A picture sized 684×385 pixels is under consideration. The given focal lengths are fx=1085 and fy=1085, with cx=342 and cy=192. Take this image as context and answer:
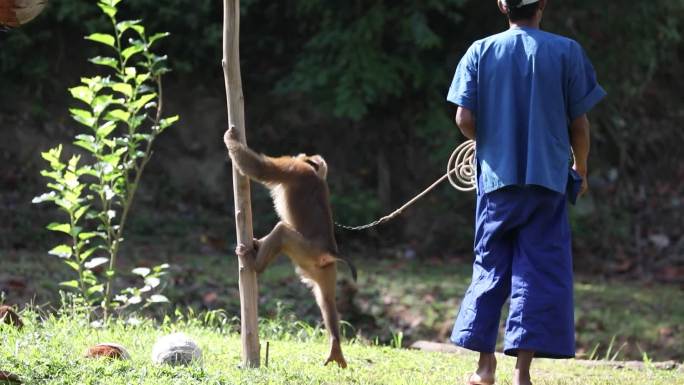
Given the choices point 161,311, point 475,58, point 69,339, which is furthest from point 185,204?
point 475,58

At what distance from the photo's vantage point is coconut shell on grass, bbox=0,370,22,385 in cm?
443

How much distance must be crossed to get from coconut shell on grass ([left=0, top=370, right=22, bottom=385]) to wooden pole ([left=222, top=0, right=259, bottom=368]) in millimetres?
1207

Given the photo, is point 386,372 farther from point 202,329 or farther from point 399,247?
point 399,247

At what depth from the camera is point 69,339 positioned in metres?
5.98

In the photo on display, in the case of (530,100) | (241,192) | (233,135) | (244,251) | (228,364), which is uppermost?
(530,100)

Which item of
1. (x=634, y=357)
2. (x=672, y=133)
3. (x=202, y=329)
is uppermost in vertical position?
(x=672, y=133)

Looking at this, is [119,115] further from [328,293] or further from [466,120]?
[466,120]

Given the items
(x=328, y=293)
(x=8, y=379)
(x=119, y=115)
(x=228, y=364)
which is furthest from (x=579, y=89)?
(x=119, y=115)

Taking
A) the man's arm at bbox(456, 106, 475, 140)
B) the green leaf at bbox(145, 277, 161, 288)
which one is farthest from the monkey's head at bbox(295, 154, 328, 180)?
the green leaf at bbox(145, 277, 161, 288)

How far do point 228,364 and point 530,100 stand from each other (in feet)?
6.80

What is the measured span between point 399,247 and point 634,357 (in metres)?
3.64

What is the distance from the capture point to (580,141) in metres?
5.11

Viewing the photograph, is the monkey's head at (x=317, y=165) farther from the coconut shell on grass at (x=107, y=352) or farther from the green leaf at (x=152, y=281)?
the coconut shell on grass at (x=107, y=352)

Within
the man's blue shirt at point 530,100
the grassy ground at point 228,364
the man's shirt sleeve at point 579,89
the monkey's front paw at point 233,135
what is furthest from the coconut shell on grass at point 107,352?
the man's shirt sleeve at point 579,89
